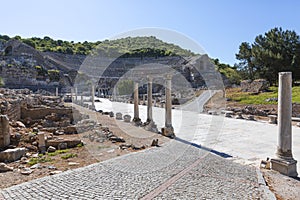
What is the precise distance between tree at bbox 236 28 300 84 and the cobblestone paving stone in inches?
1367

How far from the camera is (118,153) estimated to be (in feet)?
28.9

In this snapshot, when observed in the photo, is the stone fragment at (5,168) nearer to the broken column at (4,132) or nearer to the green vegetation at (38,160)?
the green vegetation at (38,160)

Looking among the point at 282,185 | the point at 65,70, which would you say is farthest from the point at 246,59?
the point at 65,70

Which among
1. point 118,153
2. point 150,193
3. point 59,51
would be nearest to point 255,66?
point 118,153

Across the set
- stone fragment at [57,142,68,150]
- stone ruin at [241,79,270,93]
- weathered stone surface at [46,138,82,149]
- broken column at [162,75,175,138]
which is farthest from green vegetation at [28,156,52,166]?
stone ruin at [241,79,270,93]

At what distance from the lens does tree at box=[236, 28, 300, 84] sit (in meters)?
37.3

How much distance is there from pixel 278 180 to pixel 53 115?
13733 mm

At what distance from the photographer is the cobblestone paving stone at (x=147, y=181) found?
16.9ft

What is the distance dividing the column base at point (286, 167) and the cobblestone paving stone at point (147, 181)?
0.70m

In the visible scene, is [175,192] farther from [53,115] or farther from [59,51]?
[59,51]

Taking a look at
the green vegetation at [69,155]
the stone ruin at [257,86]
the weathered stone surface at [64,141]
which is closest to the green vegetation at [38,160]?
the green vegetation at [69,155]

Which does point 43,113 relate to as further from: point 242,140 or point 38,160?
point 242,140

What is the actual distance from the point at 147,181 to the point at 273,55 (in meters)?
37.9

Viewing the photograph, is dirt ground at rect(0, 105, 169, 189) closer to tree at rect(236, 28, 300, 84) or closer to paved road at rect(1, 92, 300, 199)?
paved road at rect(1, 92, 300, 199)
